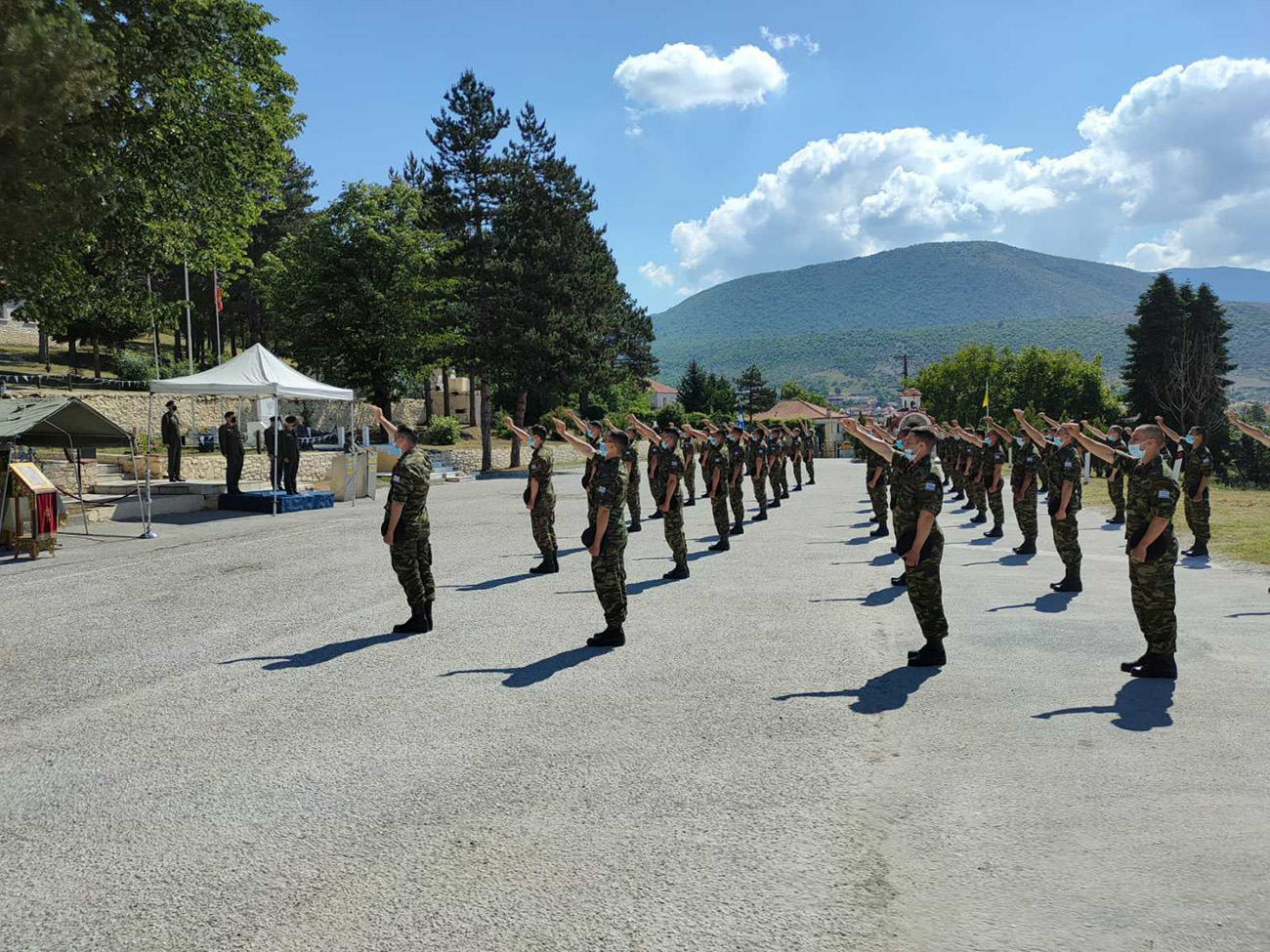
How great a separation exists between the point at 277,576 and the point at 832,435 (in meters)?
83.4

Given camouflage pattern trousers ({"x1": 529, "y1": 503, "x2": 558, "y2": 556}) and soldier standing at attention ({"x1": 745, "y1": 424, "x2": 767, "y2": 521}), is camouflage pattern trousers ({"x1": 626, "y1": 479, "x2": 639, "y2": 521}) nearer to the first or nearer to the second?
soldier standing at attention ({"x1": 745, "y1": 424, "x2": 767, "y2": 521})

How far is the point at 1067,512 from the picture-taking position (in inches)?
398

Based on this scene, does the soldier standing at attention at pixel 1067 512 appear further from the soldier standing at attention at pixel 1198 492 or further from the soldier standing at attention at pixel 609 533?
the soldier standing at attention at pixel 609 533

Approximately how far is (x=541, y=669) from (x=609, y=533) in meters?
1.45

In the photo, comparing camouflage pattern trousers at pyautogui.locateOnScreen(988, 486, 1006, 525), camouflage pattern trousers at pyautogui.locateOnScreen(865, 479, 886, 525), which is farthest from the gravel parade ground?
camouflage pattern trousers at pyautogui.locateOnScreen(988, 486, 1006, 525)

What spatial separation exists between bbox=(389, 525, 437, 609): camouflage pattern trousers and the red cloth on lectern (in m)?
8.04

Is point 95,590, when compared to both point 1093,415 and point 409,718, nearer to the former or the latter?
point 409,718

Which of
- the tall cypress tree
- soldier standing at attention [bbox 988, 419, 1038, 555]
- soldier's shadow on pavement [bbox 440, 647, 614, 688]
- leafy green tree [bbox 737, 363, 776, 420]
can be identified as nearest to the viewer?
soldier's shadow on pavement [bbox 440, 647, 614, 688]

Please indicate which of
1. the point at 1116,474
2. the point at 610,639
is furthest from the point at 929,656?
the point at 1116,474

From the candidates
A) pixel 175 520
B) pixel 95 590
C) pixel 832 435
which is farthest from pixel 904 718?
pixel 832 435

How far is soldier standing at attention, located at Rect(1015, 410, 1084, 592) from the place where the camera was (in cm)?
1002

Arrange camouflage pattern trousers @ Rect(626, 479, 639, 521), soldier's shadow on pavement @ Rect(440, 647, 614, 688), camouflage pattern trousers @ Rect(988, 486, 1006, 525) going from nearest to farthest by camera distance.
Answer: soldier's shadow on pavement @ Rect(440, 647, 614, 688) → camouflage pattern trousers @ Rect(988, 486, 1006, 525) → camouflage pattern trousers @ Rect(626, 479, 639, 521)

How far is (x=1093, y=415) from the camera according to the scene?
212 ft

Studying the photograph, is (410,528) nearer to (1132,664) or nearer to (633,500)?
(1132,664)
